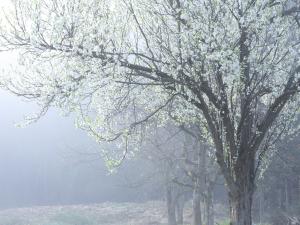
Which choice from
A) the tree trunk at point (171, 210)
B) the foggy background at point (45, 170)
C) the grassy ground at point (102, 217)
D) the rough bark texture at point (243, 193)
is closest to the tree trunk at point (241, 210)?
the rough bark texture at point (243, 193)

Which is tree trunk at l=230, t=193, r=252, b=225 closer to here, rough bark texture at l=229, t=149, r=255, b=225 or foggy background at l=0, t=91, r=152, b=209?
rough bark texture at l=229, t=149, r=255, b=225

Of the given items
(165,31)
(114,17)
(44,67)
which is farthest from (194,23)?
(44,67)

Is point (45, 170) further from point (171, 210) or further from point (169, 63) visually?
point (169, 63)

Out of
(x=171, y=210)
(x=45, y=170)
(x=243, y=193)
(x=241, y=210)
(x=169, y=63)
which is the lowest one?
(x=241, y=210)

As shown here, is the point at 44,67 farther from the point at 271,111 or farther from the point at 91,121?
the point at 271,111

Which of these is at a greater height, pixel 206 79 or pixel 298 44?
pixel 298 44

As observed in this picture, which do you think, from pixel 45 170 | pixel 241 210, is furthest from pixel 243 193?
pixel 45 170

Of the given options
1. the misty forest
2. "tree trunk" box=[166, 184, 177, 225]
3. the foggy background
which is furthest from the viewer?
the foggy background

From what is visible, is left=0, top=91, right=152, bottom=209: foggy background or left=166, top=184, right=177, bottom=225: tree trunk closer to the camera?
left=166, top=184, right=177, bottom=225: tree trunk

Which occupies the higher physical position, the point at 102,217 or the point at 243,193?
the point at 102,217

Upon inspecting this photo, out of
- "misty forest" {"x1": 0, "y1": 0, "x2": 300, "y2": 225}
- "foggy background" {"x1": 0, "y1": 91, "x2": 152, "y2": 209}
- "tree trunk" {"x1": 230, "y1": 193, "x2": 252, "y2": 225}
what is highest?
"foggy background" {"x1": 0, "y1": 91, "x2": 152, "y2": 209}

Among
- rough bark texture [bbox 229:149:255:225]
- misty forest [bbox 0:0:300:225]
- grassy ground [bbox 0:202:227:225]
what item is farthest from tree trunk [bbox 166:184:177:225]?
rough bark texture [bbox 229:149:255:225]

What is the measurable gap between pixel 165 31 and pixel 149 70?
0.70 m

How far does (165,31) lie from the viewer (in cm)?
928
